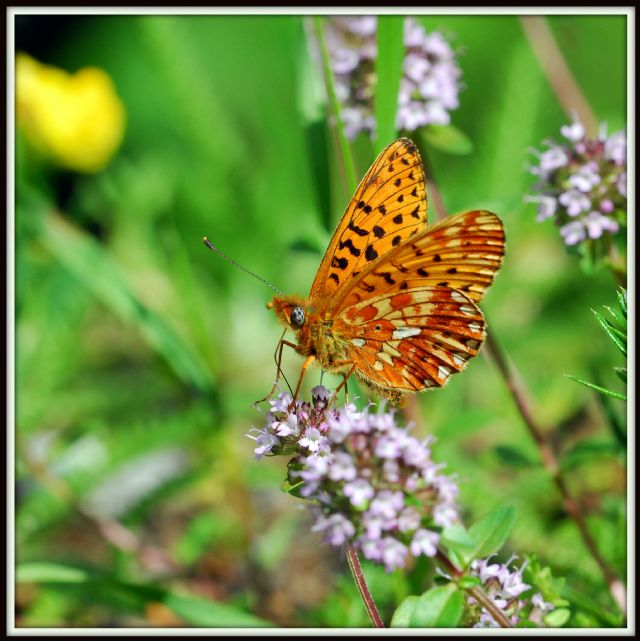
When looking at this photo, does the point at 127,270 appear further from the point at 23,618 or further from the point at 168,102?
the point at 23,618

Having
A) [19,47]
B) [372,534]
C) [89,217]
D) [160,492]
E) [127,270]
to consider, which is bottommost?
[160,492]

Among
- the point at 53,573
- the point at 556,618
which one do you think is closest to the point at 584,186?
the point at 556,618

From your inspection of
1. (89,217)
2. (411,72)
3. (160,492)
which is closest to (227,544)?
(160,492)

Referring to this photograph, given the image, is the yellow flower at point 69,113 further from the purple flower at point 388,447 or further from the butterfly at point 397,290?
the purple flower at point 388,447

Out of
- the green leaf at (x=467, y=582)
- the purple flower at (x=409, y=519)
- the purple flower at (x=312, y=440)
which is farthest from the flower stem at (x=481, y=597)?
the purple flower at (x=312, y=440)

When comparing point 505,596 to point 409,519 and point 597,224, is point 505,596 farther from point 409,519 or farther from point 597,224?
point 597,224

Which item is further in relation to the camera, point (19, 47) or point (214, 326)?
point (19, 47)
